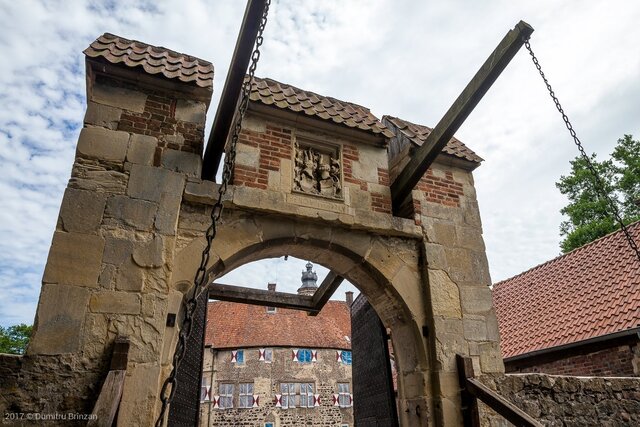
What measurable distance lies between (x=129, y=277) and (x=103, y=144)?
1.16 meters

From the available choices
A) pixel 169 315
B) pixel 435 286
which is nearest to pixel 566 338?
pixel 435 286

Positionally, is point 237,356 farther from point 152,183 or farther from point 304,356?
point 152,183

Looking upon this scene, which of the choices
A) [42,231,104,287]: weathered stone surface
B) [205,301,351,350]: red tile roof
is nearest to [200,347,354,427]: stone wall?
[205,301,351,350]: red tile roof

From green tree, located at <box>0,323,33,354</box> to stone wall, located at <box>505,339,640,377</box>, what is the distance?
26072mm

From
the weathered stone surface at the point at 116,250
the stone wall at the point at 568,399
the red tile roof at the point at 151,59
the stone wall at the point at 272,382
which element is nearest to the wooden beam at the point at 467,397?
the stone wall at the point at 568,399

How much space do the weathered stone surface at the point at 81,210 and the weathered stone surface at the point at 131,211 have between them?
0.07 m

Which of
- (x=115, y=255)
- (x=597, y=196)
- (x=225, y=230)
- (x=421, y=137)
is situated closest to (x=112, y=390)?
(x=115, y=255)

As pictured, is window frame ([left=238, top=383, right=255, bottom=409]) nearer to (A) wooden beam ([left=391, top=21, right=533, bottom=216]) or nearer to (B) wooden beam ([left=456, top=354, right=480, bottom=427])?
(A) wooden beam ([left=391, top=21, right=533, bottom=216])

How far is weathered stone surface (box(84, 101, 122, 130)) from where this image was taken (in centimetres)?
353

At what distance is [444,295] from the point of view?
4.11m

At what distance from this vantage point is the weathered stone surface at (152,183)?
11.2 feet

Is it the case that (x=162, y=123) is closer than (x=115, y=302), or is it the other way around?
(x=115, y=302)

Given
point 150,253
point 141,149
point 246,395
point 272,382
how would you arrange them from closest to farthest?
point 150,253 → point 141,149 → point 246,395 → point 272,382

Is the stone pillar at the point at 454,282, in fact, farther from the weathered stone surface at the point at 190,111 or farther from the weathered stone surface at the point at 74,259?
the weathered stone surface at the point at 74,259
